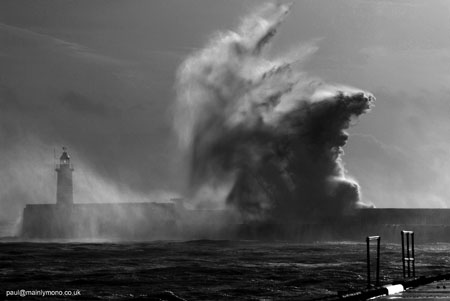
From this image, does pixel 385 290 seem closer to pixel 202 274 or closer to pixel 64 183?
pixel 202 274

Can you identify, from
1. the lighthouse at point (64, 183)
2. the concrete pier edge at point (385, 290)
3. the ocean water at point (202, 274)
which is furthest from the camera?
the lighthouse at point (64, 183)

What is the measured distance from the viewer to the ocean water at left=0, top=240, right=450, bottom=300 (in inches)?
1081

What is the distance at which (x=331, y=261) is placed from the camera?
42.4 metres

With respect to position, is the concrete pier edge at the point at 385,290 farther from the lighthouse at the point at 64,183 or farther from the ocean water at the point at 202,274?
the lighthouse at the point at 64,183

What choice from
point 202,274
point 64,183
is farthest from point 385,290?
point 64,183

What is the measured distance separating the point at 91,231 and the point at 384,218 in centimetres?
3434

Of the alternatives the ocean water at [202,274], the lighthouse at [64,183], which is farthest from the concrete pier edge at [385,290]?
the lighthouse at [64,183]

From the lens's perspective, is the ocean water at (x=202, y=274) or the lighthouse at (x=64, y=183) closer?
the ocean water at (x=202, y=274)

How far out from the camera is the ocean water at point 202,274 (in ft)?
90.1

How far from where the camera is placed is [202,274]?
35.4 m

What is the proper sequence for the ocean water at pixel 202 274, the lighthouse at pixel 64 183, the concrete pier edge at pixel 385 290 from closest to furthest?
the concrete pier edge at pixel 385 290, the ocean water at pixel 202 274, the lighthouse at pixel 64 183

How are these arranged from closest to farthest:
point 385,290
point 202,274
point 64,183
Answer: point 385,290
point 202,274
point 64,183

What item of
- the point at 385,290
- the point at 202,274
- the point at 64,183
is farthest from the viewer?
the point at 64,183

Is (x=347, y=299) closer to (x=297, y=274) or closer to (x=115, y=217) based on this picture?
(x=297, y=274)
